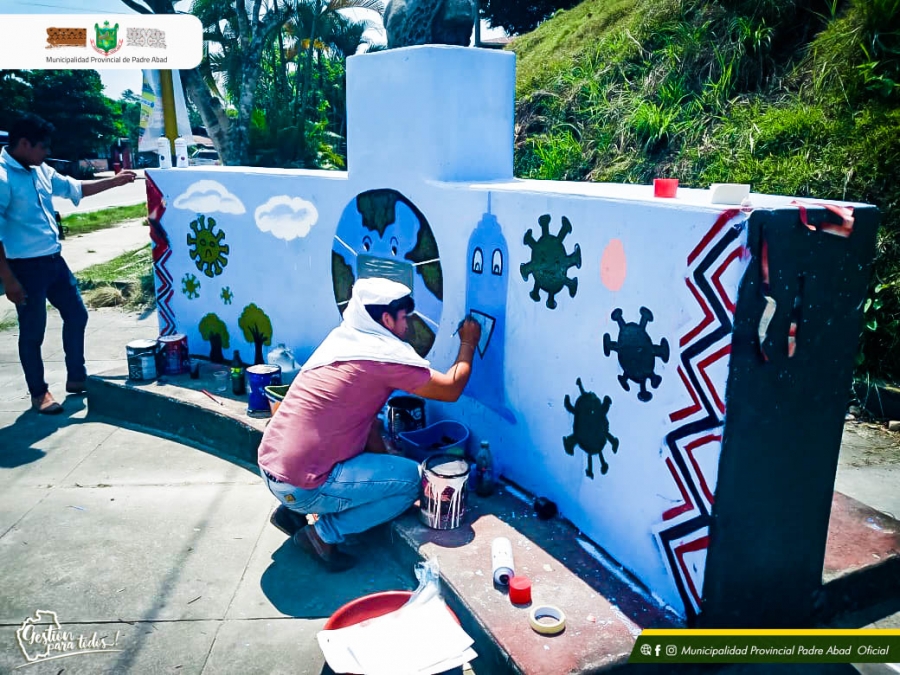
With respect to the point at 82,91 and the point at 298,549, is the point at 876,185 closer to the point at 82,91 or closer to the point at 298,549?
the point at 298,549

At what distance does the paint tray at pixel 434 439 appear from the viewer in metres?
3.95

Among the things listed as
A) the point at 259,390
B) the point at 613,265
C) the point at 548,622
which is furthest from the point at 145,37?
the point at 548,622

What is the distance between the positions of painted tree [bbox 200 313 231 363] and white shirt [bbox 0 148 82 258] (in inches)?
51.6

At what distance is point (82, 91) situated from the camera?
150 feet

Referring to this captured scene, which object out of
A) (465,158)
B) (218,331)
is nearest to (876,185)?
(465,158)

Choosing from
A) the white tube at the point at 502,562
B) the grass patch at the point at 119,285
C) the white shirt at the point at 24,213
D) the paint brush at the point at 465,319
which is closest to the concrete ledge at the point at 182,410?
the white shirt at the point at 24,213

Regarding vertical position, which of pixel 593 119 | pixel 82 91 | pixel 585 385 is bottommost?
pixel 585 385

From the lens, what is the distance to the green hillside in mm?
5840

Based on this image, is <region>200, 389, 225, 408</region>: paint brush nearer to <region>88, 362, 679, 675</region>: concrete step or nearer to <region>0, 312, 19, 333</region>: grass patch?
<region>88, 362, 679, 675</region>: concrete step

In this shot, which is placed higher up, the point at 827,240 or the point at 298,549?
the point at 827,240

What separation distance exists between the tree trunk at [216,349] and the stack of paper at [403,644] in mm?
3901

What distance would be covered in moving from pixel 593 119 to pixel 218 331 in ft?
19.5

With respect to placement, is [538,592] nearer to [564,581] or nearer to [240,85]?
[564,581]

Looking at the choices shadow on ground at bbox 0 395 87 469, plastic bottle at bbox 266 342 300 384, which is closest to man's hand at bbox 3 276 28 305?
shadow on ground at bbox 0 395 87 469
